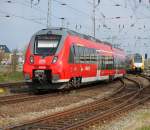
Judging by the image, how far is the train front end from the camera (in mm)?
22091

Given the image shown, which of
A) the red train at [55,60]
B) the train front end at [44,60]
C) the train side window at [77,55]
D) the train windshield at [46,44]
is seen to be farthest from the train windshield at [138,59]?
the train windshield at [46,44]

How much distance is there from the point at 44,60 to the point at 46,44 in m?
0.98

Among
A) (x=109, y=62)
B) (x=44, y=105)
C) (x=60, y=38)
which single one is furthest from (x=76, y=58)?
(x=109, y=62)

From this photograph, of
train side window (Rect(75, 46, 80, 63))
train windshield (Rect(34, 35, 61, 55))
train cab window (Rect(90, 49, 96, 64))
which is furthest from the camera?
train cab window (Rect(90, 49, 96, 64))

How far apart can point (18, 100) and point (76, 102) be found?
2476mm

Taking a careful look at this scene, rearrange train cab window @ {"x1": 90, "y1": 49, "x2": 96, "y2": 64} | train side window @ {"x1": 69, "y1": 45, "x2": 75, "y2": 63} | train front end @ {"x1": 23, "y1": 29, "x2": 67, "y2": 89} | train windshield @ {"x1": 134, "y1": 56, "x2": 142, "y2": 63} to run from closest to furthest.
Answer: train front end @ {"x1": 23, "y1": 29, "x2": 67, "y2": 89}
train side window @ {"x1": 69, "y1": 45, "x2": 75, "y2": 63}
train cab window @ {"x1": 90, "y1": 49, "x2": 96, "y2": 64}
train windshield @ {"x1": 134, "y1": 56, "x2": 142, "y2": 63}

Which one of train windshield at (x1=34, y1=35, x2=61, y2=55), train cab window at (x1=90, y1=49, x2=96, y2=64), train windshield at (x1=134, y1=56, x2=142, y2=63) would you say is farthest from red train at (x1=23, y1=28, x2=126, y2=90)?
train windshield at (x1=134, y1=56, x2=142, y2=63)

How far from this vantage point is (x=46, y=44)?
22766 millimetres

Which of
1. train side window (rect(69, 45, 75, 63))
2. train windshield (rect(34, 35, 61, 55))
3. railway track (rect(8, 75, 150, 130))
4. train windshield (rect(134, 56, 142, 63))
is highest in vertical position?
train windshield (rect(34, 35, 61, 55))

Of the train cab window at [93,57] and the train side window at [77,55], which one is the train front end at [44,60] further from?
the train cab window at [93,57]

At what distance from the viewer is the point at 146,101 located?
67.1ft

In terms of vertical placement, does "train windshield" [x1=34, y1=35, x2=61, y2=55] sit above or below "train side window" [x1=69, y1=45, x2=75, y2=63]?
above

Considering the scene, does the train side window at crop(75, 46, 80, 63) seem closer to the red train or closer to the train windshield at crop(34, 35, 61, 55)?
the red train

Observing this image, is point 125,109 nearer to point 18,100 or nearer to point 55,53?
point 18,100
